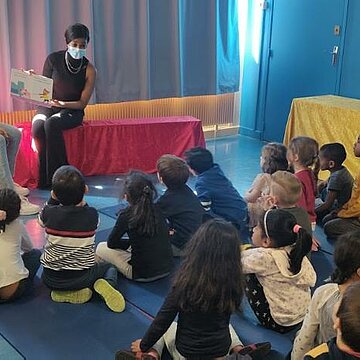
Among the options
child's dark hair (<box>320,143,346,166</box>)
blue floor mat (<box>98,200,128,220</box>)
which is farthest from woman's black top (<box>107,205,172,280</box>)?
child's dark hair (<box>320,143,346,166</box>)

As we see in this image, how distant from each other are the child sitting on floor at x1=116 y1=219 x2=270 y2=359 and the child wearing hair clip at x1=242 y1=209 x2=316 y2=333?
355mm

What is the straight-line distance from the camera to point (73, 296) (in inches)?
110

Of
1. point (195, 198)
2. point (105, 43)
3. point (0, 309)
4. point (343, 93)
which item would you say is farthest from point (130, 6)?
point (0, 309)

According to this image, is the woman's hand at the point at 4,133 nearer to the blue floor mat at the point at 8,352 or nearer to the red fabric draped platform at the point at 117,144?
the red fabric draped platform at the point at 117,144

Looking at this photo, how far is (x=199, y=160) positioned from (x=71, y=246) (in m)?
1.07

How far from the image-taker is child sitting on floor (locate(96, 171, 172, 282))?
284 cm

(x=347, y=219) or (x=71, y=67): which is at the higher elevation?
(x=71, y=67)

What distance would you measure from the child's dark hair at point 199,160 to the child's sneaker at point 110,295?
0.99 m

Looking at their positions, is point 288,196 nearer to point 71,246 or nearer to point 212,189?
point 212,189

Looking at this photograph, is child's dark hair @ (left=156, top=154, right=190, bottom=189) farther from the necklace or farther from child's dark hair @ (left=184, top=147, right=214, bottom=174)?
the necklace

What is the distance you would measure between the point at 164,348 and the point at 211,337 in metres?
0.34

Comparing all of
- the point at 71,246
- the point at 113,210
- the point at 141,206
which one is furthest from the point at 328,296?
the point at 113,210

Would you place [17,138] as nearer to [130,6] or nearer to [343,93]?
[130,6]

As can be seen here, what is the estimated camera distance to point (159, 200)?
10.2 ft
